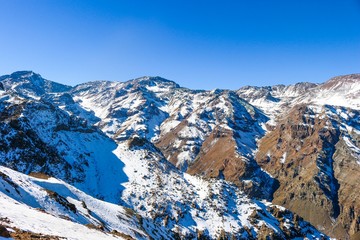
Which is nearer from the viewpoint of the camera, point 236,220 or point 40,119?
point 236,220

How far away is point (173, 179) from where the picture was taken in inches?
7480

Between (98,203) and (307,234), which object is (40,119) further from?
(307,234)

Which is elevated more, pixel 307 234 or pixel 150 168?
pixel 150 168

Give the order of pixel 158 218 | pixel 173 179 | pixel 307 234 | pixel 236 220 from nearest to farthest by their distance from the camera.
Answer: pixel 158 218 → pixel 236 220 → pixel 307 234 → pixel 173 179

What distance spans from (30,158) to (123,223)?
85411mm

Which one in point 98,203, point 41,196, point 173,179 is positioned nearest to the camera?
point 41,196

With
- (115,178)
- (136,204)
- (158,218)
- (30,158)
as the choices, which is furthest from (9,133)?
(158,218)

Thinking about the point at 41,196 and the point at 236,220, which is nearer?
the point at 41,196

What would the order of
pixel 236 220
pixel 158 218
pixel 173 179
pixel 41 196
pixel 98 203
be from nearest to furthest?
1. pixel 41 196
2. pixel 98 203
3. pixel 158 218
4. pixel 236 220
5. pixel 173 179

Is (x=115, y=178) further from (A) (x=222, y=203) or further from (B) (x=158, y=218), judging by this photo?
(A) (x=222, y=203)

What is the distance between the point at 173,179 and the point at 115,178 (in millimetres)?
31674

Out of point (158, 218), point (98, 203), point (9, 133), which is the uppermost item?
point (9, 133)

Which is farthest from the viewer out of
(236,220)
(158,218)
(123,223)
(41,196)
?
(236,220)

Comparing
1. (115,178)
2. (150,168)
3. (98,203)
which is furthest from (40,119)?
(98,203)
